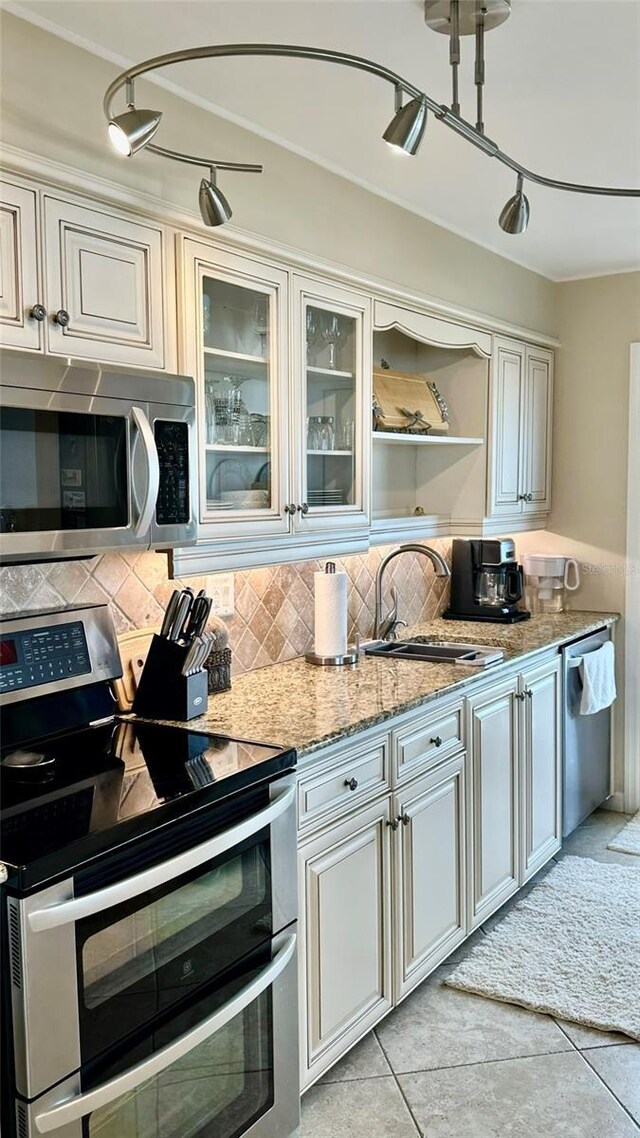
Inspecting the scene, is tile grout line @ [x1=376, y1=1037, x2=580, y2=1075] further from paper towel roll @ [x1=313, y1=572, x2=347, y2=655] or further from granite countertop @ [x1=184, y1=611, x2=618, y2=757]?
paper towel roll @ [x1=313, y1=572, x2=347, y2=655]

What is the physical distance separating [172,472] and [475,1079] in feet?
5.94

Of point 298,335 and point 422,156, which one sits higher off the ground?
point 422,156

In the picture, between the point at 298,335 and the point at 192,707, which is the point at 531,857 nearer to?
the point at 192,707

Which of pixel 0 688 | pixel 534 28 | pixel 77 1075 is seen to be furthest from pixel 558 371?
pixel 77 1075

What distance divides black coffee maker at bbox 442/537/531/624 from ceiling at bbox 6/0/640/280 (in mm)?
1469

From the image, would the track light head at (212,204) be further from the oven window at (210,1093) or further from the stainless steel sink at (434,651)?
the oven window at (210,1093)

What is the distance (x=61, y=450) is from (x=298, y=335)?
3.33 feet

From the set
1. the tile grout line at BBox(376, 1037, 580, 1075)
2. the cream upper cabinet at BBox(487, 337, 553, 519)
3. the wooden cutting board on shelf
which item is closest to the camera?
the tile grout line at BBox(376, 1037, 580, 1075)

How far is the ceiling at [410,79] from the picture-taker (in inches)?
77.3

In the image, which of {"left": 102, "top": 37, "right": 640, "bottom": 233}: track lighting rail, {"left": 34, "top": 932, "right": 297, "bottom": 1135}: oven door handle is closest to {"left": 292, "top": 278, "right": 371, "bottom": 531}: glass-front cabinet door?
{"left": 102, "top": 37, "right": 640, "bottom": 233}: track lighting rail

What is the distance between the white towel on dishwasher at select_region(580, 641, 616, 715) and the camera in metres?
3.87

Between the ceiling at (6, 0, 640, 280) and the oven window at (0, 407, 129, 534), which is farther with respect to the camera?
the ceiling at (6, 0, 640, 280)

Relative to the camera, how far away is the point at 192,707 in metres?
2.34

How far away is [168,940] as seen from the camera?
178cm
